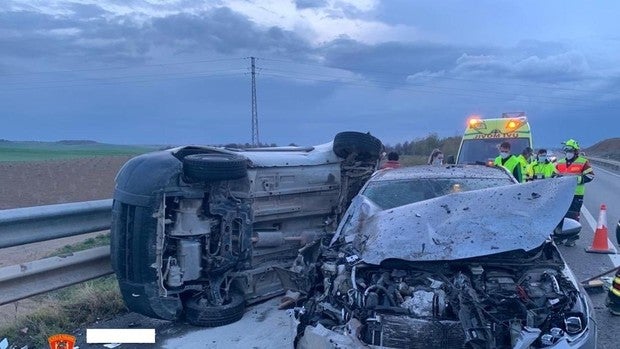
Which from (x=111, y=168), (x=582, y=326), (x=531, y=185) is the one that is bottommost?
(x=111, y=168)

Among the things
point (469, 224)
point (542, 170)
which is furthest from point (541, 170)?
point (469, 224)

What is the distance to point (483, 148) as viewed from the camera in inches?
529

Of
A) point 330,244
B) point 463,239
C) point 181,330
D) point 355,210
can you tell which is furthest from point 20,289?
point 463,239

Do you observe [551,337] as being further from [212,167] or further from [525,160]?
[525,160]

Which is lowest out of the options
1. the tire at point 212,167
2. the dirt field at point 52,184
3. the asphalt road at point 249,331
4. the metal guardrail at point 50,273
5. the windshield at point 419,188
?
the dirt field at point 52,184

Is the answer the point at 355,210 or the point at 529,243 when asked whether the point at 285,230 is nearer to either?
the point at 355,210

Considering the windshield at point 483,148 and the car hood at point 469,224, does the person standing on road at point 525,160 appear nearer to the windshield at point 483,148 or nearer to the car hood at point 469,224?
the windshield at point 483,148

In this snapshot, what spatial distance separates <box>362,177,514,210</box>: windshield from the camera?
577 centimetres

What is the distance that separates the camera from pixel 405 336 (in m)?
3.61

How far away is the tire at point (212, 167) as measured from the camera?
534 centimetres

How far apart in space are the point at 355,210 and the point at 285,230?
125cm

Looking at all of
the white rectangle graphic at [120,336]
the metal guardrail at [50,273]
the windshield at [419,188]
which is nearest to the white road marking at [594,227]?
the windshield at [419,188]

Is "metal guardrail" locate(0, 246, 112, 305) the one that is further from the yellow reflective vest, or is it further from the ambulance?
the ambulance

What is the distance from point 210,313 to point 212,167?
1.31 m
